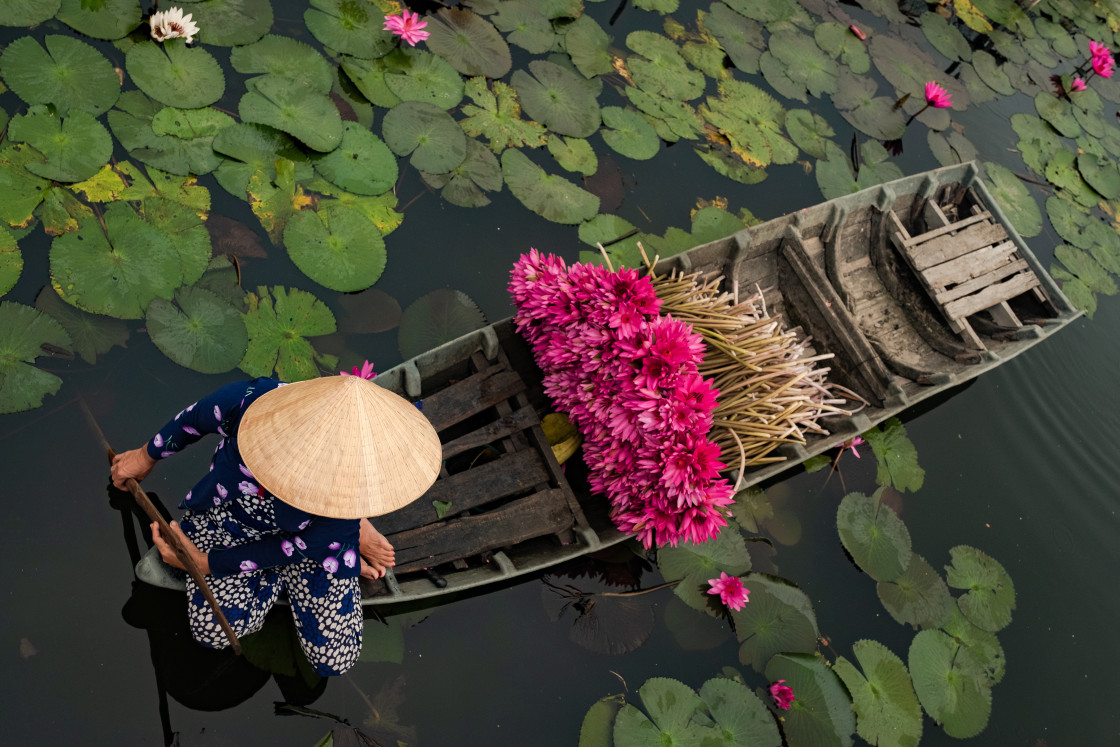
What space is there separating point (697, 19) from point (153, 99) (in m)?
4.06

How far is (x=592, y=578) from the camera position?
328cm

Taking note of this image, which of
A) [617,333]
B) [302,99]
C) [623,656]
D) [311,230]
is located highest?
[302,99]

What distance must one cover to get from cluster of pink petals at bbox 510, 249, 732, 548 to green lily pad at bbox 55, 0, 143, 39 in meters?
2.69

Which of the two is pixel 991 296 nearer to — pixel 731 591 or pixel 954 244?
pixel 954 244

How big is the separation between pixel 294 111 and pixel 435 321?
141 centimetres

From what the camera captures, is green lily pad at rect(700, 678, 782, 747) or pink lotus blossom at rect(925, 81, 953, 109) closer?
green lily pad at rect(700, 678, 782, 747)

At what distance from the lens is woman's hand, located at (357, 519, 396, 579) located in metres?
2.42

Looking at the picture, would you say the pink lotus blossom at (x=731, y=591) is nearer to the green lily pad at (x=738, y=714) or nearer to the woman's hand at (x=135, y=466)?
the green lily pad at (x=738, y=714)

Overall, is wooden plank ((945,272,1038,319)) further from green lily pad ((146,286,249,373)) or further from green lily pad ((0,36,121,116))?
green lily pad ((0,36,121,116))

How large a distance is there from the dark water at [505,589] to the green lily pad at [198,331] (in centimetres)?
10

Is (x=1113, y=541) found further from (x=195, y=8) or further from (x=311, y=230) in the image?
(x=195, y=8)

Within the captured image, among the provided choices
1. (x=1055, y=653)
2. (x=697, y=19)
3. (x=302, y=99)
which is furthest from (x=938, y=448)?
(x=302, y=99)

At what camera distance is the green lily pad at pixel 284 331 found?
10.4 ft

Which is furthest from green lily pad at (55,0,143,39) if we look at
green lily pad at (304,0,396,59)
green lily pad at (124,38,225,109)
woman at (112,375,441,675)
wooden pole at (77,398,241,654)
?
woman at (112,375,441,675)
